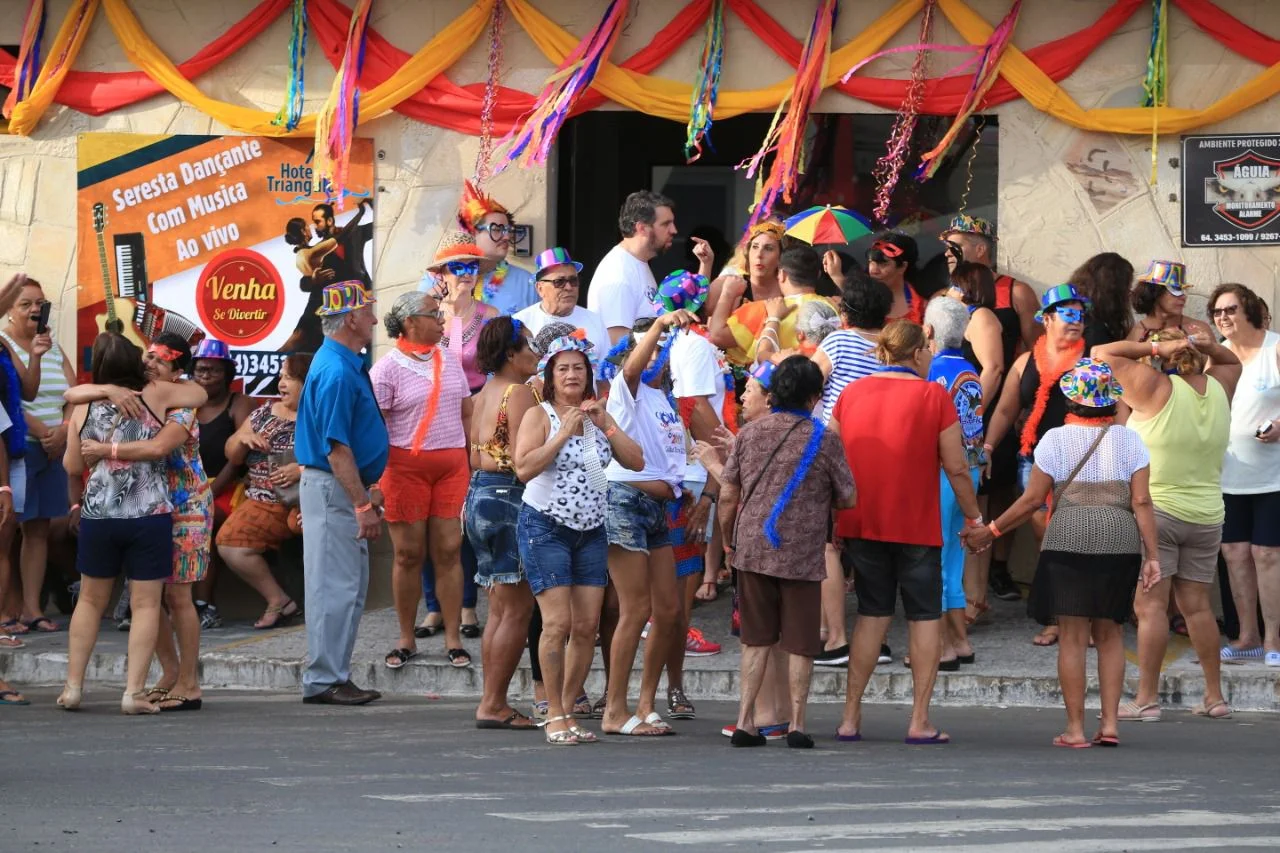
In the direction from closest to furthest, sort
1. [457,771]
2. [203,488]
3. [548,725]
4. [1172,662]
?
[457,771] → [548,725] → [203,488] → [1172,662]

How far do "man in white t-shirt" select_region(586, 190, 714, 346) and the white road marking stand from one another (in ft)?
18.3

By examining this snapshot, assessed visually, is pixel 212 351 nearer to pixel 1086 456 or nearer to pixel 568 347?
pixel 568 347

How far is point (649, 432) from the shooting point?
9.64 meters

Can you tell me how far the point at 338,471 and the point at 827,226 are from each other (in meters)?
3.56

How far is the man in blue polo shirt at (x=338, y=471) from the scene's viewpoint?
10.5m

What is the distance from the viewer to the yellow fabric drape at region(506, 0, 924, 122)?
1338 cm

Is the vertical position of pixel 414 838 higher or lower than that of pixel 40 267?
lower

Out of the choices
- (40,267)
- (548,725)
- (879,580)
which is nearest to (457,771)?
(548,725)

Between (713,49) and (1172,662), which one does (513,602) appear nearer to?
(1172,662)

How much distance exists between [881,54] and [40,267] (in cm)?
563

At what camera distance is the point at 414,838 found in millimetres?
6871

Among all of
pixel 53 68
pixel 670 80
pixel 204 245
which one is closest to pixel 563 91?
pixel 670 80

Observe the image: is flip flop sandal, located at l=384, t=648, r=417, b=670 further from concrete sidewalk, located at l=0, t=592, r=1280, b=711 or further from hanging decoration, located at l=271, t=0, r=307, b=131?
hanging decoration, located at l=271, t=0, r=307, b=131

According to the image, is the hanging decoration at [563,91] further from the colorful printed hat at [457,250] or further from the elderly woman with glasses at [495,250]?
the colorful printed hat at [457,250]
